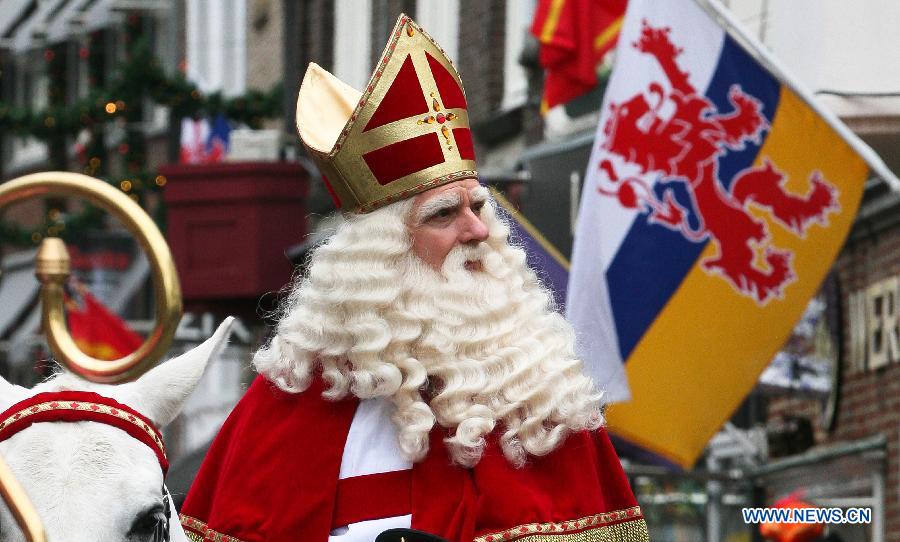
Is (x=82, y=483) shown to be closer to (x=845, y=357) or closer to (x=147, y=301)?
(x=845, y=357)

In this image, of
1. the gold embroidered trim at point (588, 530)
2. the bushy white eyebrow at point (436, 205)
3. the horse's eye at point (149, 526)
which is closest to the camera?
the horse's eye at point (149, 526)

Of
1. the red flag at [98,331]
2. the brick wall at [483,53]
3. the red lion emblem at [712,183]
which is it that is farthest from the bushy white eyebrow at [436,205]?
the red flag at [98,331]

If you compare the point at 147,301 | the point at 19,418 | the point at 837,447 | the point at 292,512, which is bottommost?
the point at 147,301

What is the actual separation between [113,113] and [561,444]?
16127 millimetres

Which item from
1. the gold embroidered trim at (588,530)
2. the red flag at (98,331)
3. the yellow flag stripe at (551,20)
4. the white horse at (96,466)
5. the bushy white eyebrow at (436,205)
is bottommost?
the red flag at (98,331)

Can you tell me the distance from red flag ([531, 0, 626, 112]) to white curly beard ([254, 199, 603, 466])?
19.4 feet

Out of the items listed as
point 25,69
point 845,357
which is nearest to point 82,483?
point 845,357

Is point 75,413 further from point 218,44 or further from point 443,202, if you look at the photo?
point 218,44

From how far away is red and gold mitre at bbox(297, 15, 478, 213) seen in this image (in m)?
6.15

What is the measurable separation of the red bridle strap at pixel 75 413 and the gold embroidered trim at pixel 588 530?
1026mm

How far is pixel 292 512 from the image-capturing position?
5.85 metres

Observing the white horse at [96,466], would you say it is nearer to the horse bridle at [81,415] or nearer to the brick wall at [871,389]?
the horse bridle at [81,415]

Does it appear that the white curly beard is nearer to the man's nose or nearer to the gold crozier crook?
the man's nose

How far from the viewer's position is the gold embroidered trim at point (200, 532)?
19.3 feet
